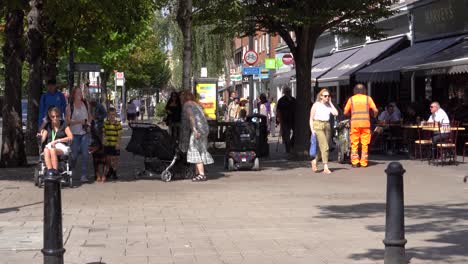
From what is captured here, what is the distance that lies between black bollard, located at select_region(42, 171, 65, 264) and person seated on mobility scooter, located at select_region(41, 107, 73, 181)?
7108 millimetres

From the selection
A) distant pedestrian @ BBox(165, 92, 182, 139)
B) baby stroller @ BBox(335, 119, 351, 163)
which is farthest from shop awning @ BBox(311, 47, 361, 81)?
baby stroller @ BBox(335, 119, 351, 163)

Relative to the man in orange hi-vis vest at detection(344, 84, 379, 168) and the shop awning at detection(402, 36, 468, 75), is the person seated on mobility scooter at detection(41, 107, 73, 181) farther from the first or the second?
the shop awning at detection(402, 36, 468, 75)

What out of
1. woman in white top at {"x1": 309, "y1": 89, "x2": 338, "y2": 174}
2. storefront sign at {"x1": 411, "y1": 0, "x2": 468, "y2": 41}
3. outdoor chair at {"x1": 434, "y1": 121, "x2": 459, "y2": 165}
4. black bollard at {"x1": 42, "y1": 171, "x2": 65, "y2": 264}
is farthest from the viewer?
storefront sign at {"x1": 411, "y1": 0, "x2": 468, "y2": 41}

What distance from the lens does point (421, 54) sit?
2322cm

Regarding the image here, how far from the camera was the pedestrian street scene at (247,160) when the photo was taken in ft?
Result: 26.9

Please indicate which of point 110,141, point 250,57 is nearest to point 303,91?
point 110,141

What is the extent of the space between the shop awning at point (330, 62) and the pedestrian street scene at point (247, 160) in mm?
2242

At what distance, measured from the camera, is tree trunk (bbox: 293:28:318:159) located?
19781mm

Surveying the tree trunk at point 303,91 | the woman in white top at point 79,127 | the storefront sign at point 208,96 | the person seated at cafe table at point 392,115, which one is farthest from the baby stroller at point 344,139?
the storefront sign at point 208,96

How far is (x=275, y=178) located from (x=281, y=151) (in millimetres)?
8638

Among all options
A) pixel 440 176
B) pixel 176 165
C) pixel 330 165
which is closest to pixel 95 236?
pixel 176 165

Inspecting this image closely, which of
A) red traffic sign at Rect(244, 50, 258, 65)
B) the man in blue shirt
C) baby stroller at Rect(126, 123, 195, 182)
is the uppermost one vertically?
red traffic sign at Rect(244, 50, 258, 65)

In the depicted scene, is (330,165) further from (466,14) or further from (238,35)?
(466,14)

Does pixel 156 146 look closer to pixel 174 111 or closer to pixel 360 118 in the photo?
pixel 360 118
